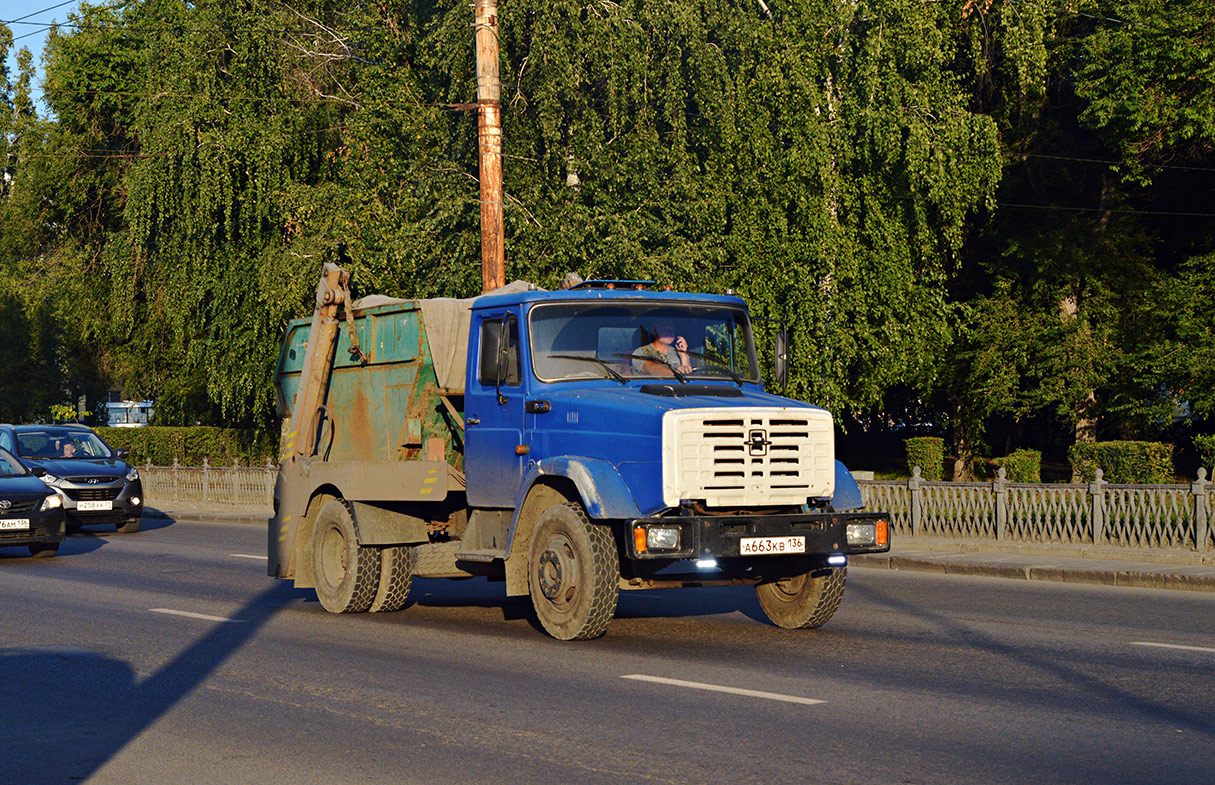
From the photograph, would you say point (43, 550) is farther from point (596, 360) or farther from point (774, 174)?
point (774, 174)

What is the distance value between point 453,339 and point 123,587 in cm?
603

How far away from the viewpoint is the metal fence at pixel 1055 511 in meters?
18.2

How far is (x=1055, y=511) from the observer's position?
1967 cm

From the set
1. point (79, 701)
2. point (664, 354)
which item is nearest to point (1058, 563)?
point (664, 354)

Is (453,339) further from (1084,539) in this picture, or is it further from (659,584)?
(1084,539)

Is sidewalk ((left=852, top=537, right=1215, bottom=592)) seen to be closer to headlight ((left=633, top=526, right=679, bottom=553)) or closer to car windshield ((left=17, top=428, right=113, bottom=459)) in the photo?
headlight ((left=633, top=526, right=679, bottom=553))

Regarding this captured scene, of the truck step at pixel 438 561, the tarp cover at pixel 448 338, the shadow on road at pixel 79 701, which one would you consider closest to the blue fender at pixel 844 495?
the tarp cover at pixel 448 338

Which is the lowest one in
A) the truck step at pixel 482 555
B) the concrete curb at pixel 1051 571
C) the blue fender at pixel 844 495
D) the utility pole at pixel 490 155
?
the concrete curb at pixel 1051 571

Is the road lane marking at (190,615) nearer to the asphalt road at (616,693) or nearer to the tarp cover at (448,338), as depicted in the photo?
the asphalt road at (616,693)

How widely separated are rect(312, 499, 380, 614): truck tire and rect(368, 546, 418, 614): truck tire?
0.16 feet

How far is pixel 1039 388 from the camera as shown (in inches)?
1246

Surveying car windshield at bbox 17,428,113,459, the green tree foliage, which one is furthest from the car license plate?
car windshield at bbox 17,428,113,459

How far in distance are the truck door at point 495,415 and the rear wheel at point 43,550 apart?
35.6ft

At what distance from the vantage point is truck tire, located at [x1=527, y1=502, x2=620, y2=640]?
34.7ft
